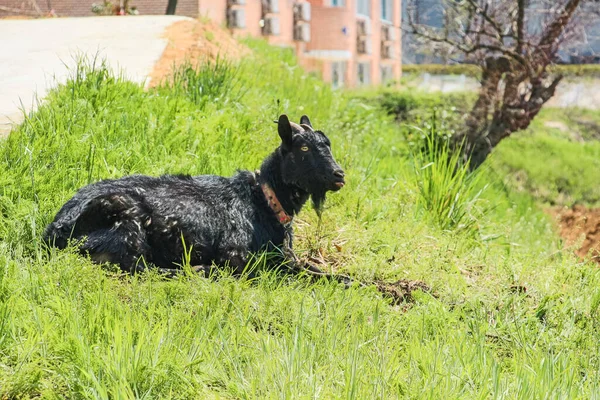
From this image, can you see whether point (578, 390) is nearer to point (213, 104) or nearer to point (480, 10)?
point (213, 104)

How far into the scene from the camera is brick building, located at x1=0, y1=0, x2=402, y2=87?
75.2ft

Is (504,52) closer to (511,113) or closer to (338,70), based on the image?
(511,113)

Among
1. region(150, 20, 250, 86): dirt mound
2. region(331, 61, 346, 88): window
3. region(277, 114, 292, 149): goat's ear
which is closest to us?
region(277, 114, 292, 149): goat's ear

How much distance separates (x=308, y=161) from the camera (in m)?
6.67

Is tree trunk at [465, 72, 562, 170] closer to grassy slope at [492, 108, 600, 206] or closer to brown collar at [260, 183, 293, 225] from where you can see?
grassy slope at [492, 108, 600, 206]

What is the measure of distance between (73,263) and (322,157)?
212 centimetres

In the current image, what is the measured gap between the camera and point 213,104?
34.1 feet

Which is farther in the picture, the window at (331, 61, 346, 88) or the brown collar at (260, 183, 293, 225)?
the window at (331, 61, 346, 88)

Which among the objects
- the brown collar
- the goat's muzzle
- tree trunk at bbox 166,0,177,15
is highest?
tree trunk at bbox 166,0,177,15

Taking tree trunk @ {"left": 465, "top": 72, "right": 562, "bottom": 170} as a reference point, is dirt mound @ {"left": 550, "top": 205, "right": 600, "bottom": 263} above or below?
below

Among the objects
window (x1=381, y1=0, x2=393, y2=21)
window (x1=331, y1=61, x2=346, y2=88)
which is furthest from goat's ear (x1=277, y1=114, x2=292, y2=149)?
window (x1=381, y1=0, x2=393, y2=21)

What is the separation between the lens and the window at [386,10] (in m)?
36.6

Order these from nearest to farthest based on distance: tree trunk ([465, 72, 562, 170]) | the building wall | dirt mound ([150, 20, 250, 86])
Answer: dirt mound ([150, 20, 250, 86]) → tree trunk ([465, 72, 562, 170]) → the building wall

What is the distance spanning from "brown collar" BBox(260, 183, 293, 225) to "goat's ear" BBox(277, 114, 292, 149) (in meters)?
0.41
